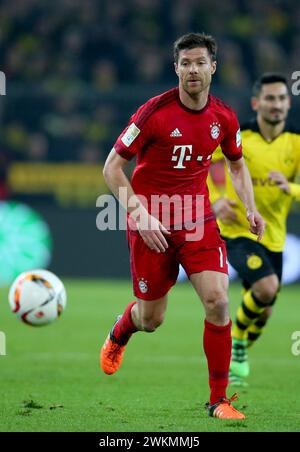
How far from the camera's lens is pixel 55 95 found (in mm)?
16375

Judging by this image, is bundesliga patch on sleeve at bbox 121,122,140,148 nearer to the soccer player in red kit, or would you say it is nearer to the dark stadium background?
the soccer player in red kit

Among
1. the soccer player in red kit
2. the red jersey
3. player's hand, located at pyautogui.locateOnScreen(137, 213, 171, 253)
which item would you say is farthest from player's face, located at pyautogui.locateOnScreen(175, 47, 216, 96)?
player's hand, located at pyautogui.locateOnScreen(137, 213, 171, 253)

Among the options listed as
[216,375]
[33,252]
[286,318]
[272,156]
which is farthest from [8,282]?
[216,375]

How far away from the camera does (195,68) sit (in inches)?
237

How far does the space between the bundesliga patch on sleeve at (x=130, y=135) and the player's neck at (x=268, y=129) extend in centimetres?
258

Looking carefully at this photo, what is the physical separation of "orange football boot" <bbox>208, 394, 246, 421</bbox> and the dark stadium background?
32.3 feet

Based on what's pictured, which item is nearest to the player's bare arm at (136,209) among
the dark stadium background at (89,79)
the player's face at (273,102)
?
the player's face at (273,102)

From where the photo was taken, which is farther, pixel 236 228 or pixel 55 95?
pixel 55 95

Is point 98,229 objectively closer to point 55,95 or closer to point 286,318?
point 55,95

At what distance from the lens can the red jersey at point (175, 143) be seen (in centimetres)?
610

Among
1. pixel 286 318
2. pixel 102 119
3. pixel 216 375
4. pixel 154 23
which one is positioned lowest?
pixel 216 375

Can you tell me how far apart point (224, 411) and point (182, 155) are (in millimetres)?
1586

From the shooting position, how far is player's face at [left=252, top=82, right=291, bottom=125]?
325 inches

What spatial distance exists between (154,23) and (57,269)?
17.6 feet
